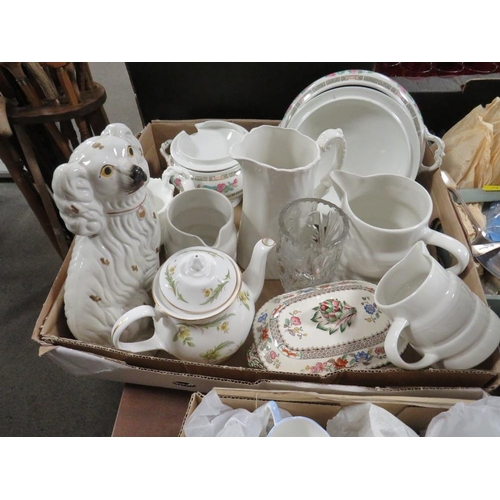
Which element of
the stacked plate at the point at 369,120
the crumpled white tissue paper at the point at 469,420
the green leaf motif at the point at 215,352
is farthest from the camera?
the stacked plate at the point at 369,120

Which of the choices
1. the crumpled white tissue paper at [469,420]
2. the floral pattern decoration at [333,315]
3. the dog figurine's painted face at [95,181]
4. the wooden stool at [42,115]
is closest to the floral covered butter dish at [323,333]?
the floral pattern decoration at [333,315]

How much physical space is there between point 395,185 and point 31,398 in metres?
1.08

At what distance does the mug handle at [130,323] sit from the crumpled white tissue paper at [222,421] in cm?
11

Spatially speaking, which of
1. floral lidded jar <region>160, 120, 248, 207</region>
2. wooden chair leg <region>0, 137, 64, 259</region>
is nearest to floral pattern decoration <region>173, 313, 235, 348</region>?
floral lidded jar <region>160, 120, 248, 207</region>

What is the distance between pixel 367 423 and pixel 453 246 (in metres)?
0.28

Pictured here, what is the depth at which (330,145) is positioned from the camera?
0.61 meters

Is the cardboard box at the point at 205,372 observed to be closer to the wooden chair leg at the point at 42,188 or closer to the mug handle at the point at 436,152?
the mug handle at the point at 436,152

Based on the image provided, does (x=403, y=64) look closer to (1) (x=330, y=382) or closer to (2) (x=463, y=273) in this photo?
(2) (x=463, y=273)

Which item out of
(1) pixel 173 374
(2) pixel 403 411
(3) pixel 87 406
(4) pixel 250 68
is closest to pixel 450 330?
(2) pixel 403 411

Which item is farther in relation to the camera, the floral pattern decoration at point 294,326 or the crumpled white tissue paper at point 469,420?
the floral pattern decoration at point 294,326

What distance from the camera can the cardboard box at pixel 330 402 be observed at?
1.59 feet

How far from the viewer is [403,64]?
107cm

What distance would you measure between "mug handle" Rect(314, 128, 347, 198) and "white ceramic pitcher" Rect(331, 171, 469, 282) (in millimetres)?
29

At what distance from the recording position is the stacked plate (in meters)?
0.74
